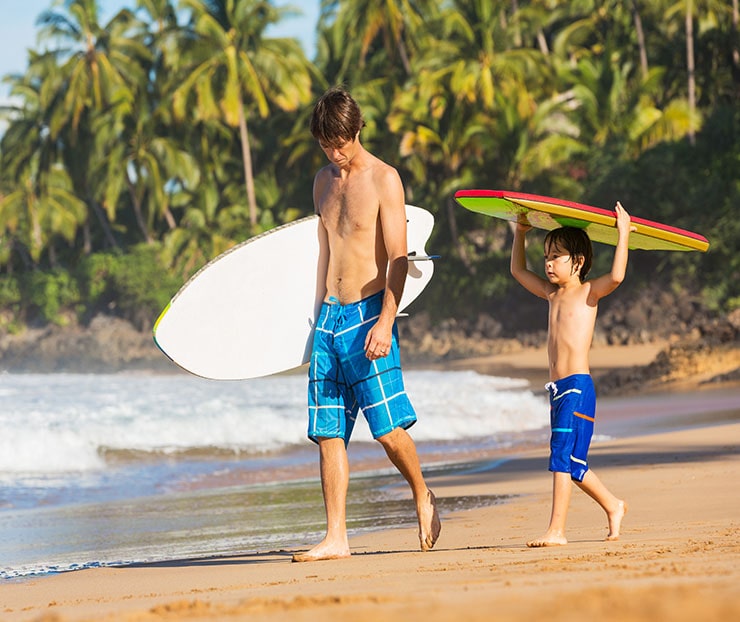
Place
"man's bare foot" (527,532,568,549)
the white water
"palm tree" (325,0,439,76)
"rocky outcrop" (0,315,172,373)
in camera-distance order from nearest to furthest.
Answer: "man's bare foot" (527,532,568,549)
the white water
"palm tree" (325,0,439,76)
"rocky outcrop" (0,315,172,373)

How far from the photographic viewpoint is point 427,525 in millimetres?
4062

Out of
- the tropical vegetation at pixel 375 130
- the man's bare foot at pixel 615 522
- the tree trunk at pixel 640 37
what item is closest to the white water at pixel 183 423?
the man's bare foot at pixel 615 522

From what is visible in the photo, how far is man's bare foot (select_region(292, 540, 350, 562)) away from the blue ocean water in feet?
2.66

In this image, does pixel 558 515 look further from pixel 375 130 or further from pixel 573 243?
pixel 375 130

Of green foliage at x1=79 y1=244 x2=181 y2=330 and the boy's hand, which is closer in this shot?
the boy's hand

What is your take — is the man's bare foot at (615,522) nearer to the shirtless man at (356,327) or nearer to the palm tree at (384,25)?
the shirtless man at (356,327)

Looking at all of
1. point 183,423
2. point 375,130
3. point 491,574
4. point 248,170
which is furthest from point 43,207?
point 491,574

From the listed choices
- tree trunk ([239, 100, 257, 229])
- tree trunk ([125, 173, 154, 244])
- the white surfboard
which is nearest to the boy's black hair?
the white surfboard

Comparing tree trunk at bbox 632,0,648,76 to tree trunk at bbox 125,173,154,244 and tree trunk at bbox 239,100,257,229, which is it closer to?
tree trunk at bbox 239,100,257,229

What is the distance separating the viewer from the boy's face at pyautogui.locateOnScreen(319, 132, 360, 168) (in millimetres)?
4102

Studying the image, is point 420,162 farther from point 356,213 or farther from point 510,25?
point 356,213

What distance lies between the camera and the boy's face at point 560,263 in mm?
4078

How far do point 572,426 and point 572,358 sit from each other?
225mm

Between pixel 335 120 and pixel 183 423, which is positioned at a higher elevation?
pixel 335 120
